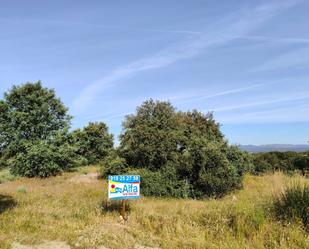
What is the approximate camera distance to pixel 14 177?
20.5m

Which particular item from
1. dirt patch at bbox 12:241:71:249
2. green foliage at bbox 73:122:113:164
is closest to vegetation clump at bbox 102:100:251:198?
dirt patch at bbox 12:241:71:249

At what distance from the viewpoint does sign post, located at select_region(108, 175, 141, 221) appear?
26.8 ft

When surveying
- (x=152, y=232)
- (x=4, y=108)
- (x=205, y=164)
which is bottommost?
(x=152, y=232)

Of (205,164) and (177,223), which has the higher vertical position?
(205,164)

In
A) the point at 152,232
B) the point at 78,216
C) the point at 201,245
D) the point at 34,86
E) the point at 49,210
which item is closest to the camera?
the point at 201,245

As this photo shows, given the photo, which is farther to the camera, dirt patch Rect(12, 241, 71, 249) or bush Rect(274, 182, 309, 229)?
bush Rect(274, 182, 309, 229)

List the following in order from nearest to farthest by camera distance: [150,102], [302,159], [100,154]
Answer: [150,102]
[302,159]
[100,154]

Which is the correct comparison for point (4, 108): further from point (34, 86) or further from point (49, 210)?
point (49, 210)

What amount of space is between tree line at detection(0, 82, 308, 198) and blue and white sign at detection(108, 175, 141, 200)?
6733mm

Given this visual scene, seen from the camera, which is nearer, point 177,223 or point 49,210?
point 177,223

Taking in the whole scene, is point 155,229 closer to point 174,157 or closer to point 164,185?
point 164,185

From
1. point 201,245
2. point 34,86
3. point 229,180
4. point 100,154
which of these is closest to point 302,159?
point 229,180

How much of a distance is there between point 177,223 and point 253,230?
1730mm

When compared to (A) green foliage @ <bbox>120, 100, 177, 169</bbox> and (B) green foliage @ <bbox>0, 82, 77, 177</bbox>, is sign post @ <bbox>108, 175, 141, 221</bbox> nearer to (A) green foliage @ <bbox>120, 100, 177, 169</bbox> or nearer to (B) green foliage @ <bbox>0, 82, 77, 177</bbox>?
(A) green foliage @ <bbox>120, 100, 177, 169</bbox>
